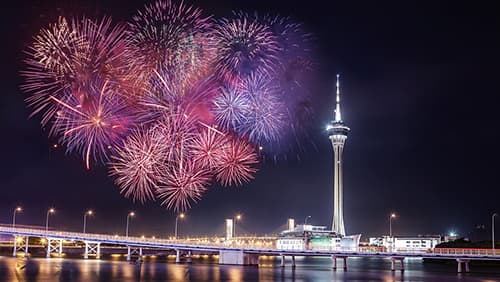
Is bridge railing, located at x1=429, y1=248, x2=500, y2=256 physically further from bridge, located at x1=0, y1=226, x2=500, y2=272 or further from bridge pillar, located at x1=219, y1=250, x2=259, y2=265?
bridge pillar, located at x1=219, y1=250, x2=259, y2=265

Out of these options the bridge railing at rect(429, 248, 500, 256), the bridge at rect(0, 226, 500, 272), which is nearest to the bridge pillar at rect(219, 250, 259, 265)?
the bridge at rect(0, 226, 500, 272)

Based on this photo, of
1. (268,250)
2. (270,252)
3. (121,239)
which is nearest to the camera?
(268,250)

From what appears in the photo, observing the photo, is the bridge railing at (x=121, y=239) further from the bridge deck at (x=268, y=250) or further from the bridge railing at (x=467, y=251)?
the bridge railing at (x=467, y=251)

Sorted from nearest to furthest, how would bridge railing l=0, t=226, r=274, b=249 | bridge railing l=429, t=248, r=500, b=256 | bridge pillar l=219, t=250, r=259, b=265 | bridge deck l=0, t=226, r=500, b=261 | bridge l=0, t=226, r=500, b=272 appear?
bridge railing l=429, t=248, r=500, b=256 < bridge deck l=0, t=226, r=500, b=261 < bridge l=0, t=226, r=500, b=272 < bridge pillar l=219, t=250, r=259, b=265 < bridge railing l=0, t=226, r=274, b=249

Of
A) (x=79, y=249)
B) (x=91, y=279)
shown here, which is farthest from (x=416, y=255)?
(x=79, y=249)

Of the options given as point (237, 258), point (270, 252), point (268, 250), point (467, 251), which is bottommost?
point (237, 258)

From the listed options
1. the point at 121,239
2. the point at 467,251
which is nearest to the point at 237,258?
the point at 121,239

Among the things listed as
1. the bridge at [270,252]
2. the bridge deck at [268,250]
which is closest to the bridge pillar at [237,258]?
the bridge at [270,252]

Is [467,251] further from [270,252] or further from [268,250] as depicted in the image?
[268,250]

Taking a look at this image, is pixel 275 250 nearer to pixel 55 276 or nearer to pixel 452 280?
pixel 452 280

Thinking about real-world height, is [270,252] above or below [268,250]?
below

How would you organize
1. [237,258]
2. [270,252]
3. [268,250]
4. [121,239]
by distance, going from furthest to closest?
[121,239] → [237,258] → [270,252] → [268,250]
